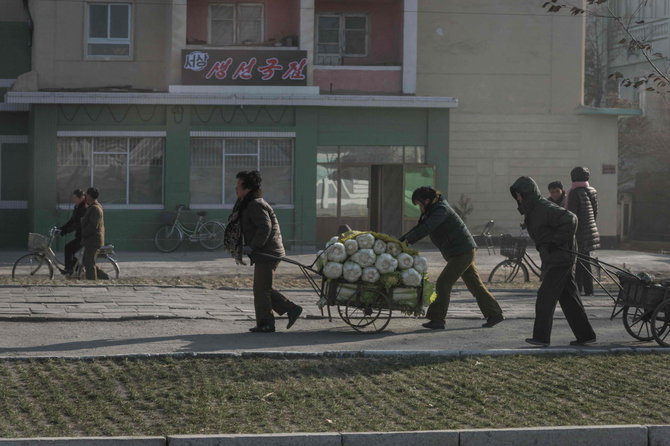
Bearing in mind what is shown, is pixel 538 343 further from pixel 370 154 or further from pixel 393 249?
pixel 370 154

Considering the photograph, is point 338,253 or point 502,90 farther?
point 502,90

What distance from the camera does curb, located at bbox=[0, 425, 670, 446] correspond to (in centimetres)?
613

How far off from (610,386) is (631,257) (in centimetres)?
1754

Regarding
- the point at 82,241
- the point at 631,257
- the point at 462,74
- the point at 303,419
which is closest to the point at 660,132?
the point at 462,74

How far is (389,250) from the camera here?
10.6 meters

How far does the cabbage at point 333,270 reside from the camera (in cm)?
1043

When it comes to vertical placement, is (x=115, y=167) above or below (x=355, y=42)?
below

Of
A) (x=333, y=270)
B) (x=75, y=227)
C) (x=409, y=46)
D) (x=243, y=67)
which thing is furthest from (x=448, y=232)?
(x=409, y=46)

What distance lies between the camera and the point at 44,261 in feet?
57.6

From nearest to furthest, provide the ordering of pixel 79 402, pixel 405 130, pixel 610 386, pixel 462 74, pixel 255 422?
pixel 255 422 → pixel 79 402 → pixel 610 386 → pixel 405 130 → pixel 462 74

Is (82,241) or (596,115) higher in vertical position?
(596,115)

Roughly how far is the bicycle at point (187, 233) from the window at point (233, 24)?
5158 mm

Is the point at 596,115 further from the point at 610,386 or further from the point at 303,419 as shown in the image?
the point at 303,419

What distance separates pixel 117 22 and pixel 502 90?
11.6 m
